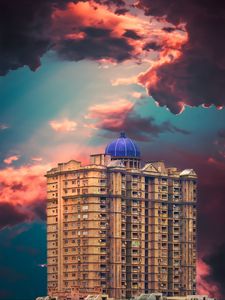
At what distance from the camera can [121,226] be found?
198 ft

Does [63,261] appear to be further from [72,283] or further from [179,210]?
[179,210]

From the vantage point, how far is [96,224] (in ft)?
195

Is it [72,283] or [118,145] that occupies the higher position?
[118,145]

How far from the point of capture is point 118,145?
60531 mm

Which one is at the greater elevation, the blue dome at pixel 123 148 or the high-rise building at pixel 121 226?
the blue dome at pixel 123 148

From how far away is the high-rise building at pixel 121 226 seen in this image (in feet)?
195

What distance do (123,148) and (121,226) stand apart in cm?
256

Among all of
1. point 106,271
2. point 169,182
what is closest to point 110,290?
point 106,271

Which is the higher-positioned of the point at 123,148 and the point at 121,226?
the point at 123,148

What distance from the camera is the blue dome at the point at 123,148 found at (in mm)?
60312

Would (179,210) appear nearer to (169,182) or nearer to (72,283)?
(169,182)

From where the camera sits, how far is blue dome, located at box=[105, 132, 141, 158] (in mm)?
60312

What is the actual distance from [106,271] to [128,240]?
1520mm

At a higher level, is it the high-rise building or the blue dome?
the blue dome
